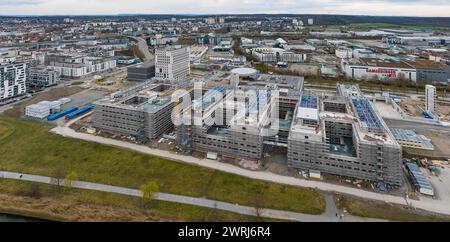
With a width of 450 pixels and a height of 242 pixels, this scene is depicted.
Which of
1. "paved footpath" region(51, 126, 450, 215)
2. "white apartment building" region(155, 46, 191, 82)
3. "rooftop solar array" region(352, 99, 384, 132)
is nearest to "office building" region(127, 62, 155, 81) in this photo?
"white apartment building" region(155, 46, 191, 82)

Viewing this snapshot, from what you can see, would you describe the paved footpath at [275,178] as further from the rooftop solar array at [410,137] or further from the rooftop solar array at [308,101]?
the rooftop solar array at [308,101]

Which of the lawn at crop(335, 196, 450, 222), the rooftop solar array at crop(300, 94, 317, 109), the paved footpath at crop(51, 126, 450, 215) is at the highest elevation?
the rooftop solar array at crop(300, 94, 317, 109)

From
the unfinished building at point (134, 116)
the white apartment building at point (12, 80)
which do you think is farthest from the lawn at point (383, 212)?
the white apartment building at point (12, 80)

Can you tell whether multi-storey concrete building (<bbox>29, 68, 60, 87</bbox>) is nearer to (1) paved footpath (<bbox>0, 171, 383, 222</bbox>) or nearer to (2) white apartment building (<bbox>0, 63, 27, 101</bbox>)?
(2) white apartment building (<bbox>0, 63, 27, 101</bbox>)

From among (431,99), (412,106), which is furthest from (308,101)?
(412,106)

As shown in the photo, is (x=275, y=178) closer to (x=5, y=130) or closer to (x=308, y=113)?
(x=308, y=113)

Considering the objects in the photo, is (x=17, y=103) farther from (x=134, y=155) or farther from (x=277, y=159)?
(x=277, y=159)
